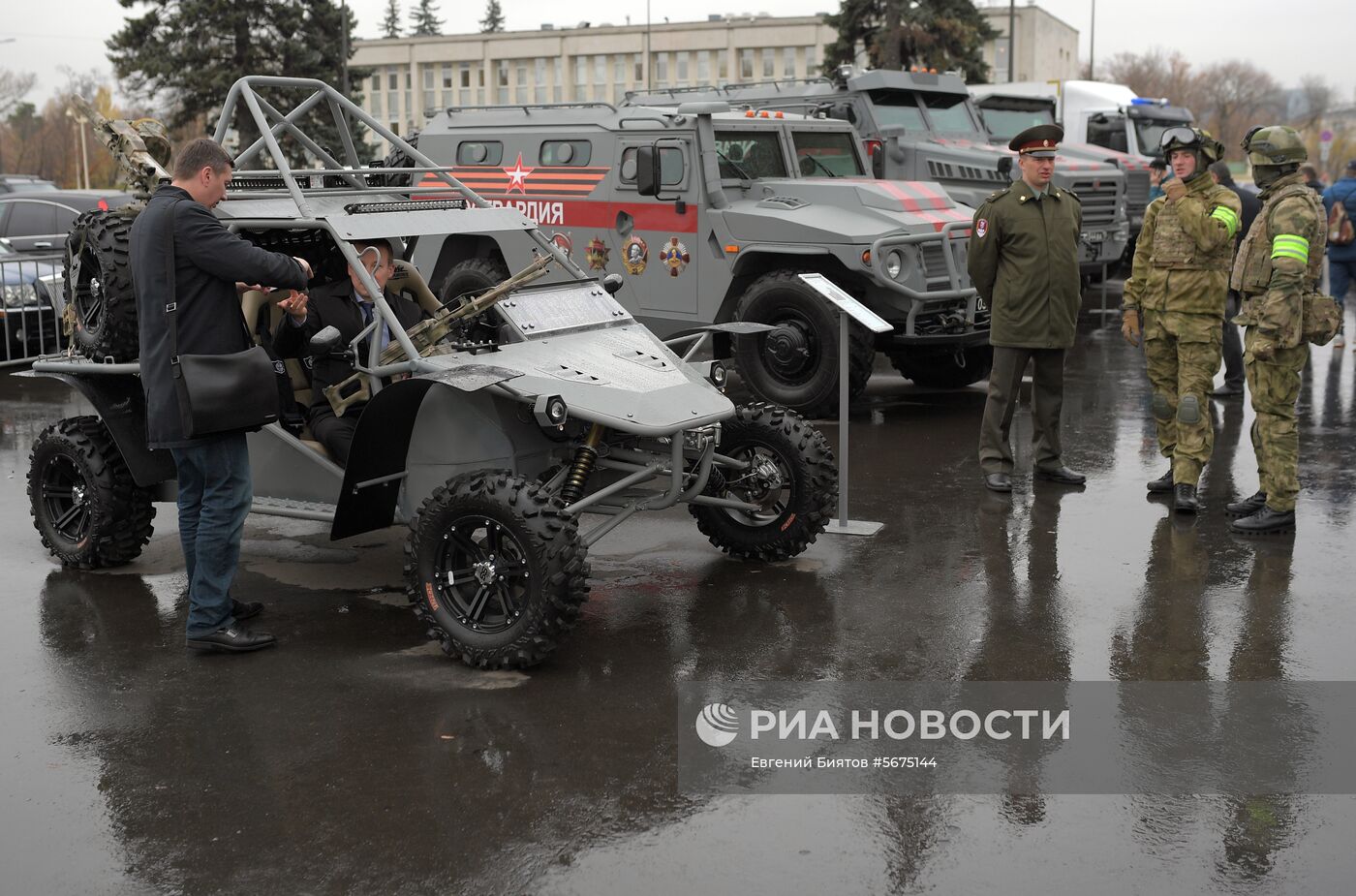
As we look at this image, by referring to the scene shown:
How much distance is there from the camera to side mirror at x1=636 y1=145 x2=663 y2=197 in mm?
10930

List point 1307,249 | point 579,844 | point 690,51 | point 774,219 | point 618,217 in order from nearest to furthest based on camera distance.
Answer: point 579,844, point 1307,249, point 774,219, point 618,217, point 690,51

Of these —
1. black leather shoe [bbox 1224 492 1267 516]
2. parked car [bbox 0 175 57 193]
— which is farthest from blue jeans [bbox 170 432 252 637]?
parked car [bbox 0 175 57 193]

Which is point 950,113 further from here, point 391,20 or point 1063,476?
point 391,20

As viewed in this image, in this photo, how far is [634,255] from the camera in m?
11.5

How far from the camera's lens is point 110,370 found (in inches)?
247

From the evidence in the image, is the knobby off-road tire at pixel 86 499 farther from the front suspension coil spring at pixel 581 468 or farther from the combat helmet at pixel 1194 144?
the combat helmet at pixel 1194 144

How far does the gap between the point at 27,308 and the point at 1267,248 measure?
451 inches

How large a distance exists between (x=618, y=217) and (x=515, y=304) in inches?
214

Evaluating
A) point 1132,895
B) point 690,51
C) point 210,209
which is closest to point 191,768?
point 210,209

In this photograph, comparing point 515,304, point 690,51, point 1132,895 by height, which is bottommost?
point 1132,895

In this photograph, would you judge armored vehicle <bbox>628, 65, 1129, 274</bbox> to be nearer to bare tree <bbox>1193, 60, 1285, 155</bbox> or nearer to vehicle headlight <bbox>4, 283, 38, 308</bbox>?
vehicle headlight <bbox>4, 283, 38, 308</bbox>

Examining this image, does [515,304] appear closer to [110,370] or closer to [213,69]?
[110,370]

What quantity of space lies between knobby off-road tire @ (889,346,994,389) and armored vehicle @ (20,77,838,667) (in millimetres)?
5426

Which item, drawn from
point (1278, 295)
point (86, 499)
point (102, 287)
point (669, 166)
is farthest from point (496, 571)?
point (669, 166)
